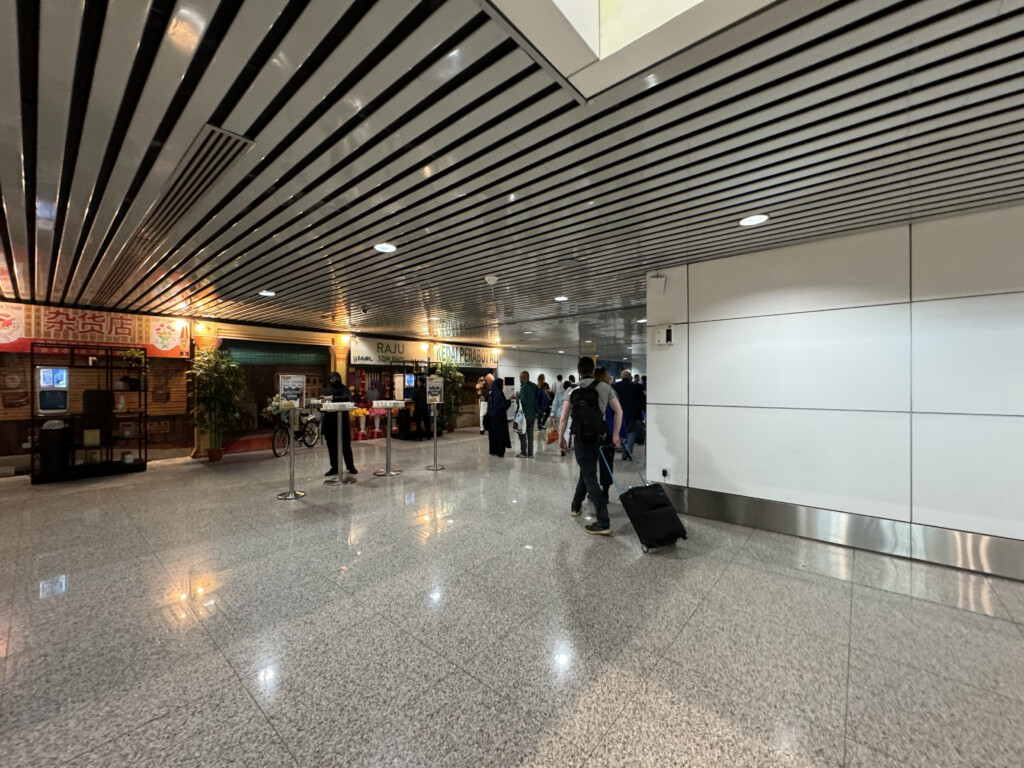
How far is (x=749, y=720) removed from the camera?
178 cm

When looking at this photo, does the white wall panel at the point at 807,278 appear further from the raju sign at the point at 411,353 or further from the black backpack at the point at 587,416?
the raju sign at the point at 411,353

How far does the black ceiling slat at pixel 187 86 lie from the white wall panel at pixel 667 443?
15.9 feet

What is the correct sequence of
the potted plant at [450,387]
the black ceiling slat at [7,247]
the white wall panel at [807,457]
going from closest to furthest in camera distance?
the black ceiling slat at [7,247]
the white wall panel at [807,457]
the potted plant at [450,387]

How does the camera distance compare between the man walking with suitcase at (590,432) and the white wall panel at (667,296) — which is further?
the white wall panel at (667,296)

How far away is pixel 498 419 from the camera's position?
805 cm

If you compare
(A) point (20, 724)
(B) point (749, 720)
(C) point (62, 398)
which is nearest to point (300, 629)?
(A) point (20, 724)

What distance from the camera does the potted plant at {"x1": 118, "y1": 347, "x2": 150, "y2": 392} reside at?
7.45 metres

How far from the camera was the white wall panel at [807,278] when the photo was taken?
372 centimetres

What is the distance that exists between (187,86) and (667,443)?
16.7 ft

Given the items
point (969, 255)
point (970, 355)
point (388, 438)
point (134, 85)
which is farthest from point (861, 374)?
point (388, 438)

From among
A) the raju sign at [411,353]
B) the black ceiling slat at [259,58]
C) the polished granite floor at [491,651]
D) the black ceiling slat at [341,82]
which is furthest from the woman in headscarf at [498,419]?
the black ceiling slat at [259,58]

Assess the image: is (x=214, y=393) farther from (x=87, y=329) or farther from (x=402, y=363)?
(x=402, y=363)

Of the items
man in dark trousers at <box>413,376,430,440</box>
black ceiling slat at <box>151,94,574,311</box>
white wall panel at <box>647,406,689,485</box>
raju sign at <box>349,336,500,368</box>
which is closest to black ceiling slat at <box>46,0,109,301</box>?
black ceiling slat at <box>151,94,574,311</box>

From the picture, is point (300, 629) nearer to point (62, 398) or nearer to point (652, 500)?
point (652, 500)
